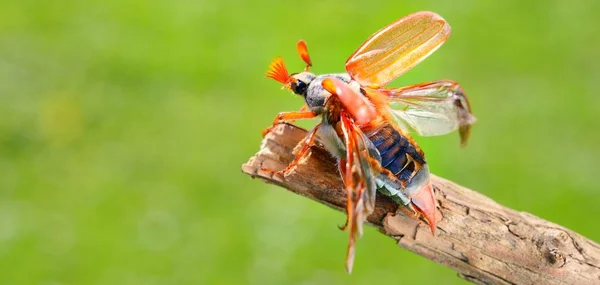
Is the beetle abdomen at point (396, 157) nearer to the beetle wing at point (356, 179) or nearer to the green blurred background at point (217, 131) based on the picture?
the beetle wing at point (356, 179)

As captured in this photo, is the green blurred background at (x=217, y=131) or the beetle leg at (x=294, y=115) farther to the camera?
the green blurred background at (x=217, y=131)

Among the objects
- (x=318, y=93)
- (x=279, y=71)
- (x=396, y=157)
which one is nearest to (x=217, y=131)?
(x=279, y=71)

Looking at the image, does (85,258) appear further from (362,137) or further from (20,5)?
(362,137)

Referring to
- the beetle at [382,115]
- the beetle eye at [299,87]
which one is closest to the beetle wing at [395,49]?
the beetle at [382,115]

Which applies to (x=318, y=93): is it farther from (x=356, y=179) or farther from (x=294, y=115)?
(x=356, y=179)

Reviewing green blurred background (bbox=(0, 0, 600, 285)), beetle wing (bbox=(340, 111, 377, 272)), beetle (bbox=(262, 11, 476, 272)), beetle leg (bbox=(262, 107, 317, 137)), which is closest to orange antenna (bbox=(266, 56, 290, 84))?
beetle (bbox=(262, 11, 476, 272))

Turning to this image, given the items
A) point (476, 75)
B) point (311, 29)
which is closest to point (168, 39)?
point (311, 29)
